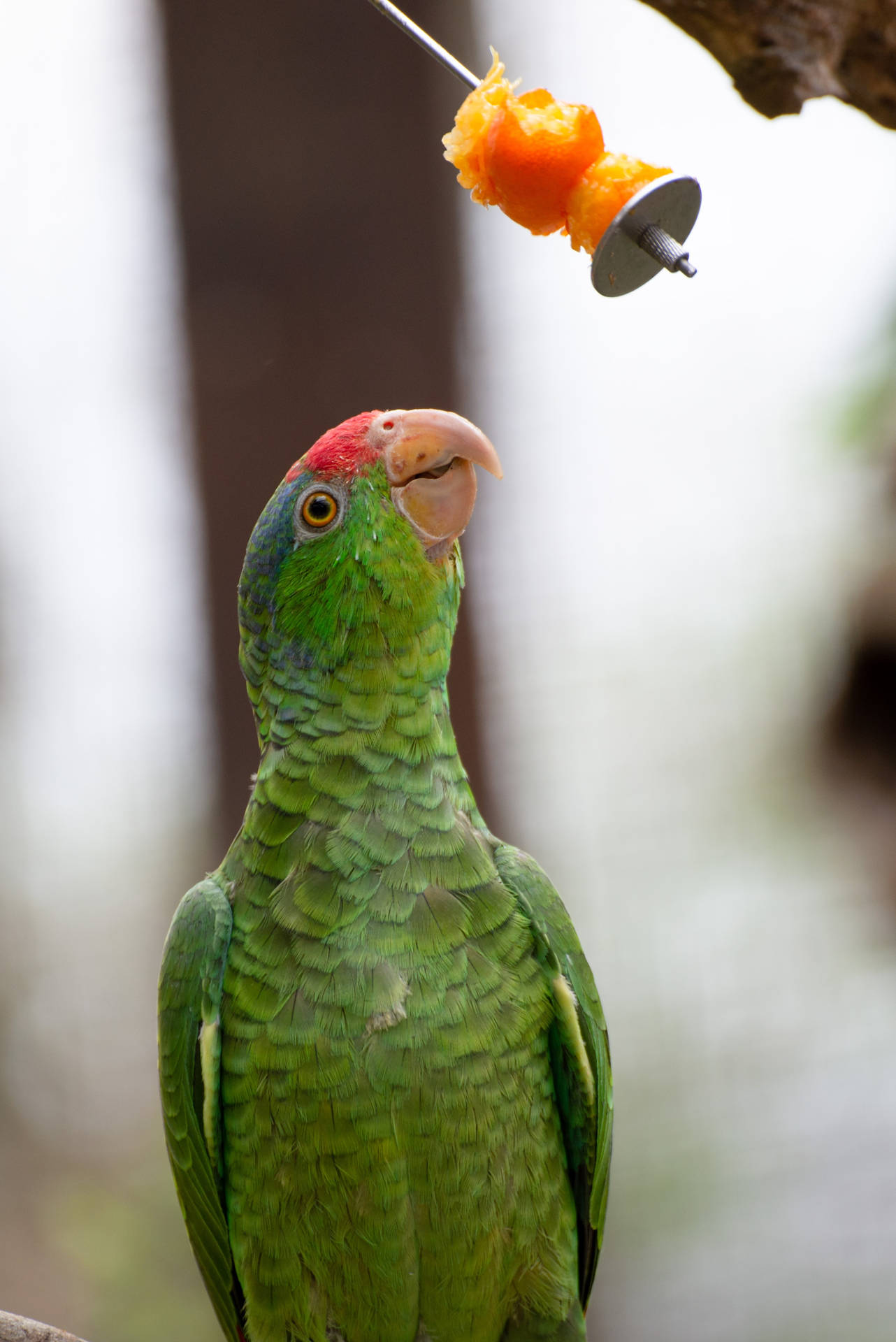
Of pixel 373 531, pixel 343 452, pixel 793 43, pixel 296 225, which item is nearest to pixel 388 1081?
pixel 373 531

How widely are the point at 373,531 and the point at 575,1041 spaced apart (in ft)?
2.33

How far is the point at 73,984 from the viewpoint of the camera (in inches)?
129

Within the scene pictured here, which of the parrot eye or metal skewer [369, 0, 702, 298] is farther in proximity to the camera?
the parrot eye

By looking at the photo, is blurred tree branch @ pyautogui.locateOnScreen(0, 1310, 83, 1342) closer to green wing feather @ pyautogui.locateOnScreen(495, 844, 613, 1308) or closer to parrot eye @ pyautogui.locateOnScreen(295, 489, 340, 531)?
green wing feather @ pyautogui.locateOnScreen(495, 844, 613, 1308)

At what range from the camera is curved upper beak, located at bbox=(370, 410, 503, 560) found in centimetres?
139

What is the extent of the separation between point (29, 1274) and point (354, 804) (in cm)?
269

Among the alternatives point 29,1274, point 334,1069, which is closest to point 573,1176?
point 334,1069

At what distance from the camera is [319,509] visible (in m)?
1.45

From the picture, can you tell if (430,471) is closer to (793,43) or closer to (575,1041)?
(793,43)

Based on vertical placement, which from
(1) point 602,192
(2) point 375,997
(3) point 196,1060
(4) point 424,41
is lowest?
(3) point 196,1060

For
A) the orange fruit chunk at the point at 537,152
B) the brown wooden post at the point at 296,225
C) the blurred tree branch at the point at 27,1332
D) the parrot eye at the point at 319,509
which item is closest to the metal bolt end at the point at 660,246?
the orange fruit chunk at the point at 537,152

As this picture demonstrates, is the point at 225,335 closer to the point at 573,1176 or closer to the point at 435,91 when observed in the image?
the point at 435,91

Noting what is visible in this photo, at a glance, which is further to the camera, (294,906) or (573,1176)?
(573,1176)

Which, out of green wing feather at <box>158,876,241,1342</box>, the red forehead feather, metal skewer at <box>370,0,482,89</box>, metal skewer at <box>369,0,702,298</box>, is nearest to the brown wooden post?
the red forehead feather
